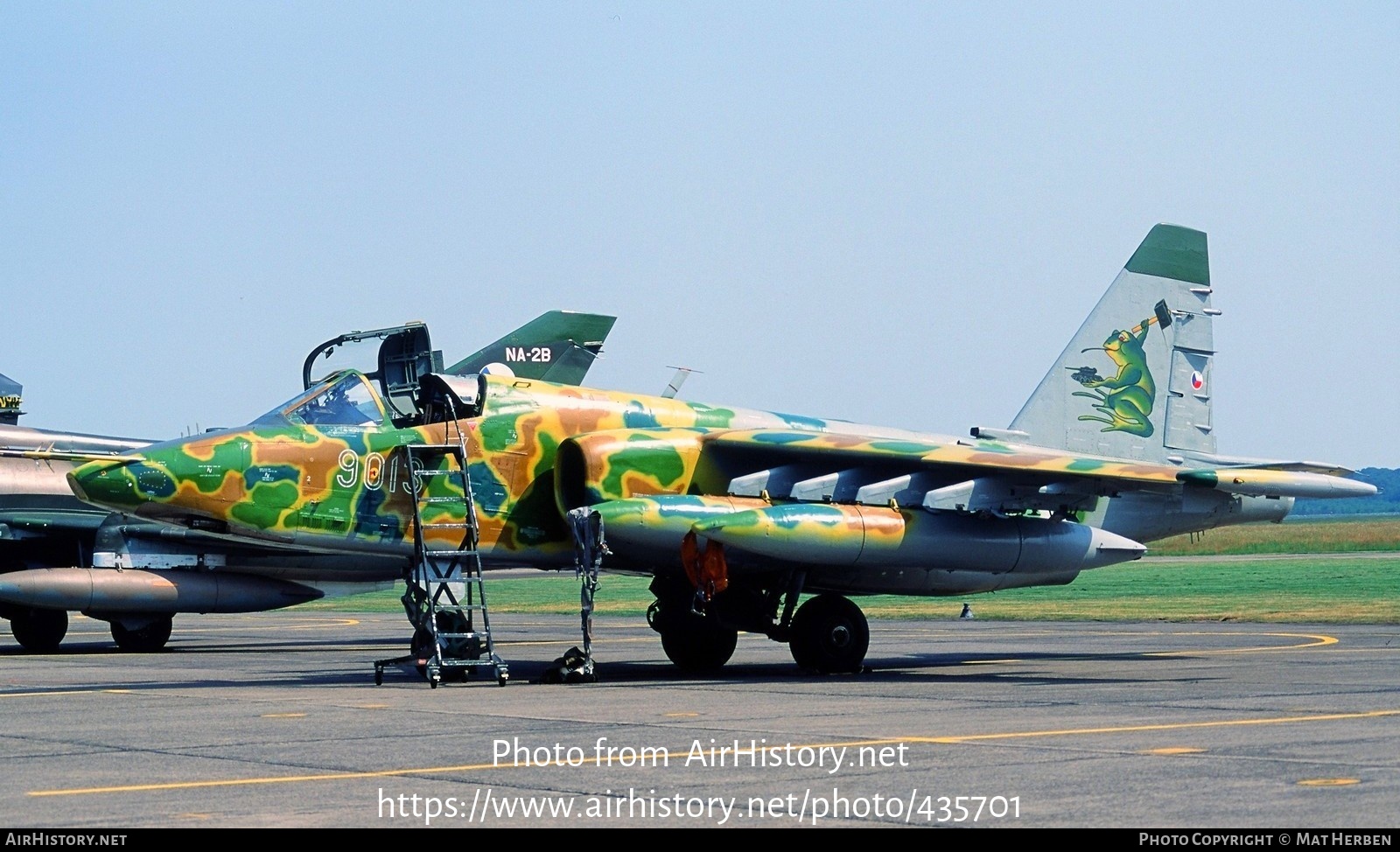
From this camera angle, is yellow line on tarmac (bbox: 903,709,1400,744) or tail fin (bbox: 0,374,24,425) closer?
yellow line on tarmac (bbox: 903,709,1400,744)

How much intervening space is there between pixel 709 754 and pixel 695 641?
7.88 metres

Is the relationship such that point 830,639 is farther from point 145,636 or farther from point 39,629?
point 39,629

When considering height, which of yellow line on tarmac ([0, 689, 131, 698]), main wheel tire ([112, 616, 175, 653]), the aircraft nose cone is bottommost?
main wheel tire ([112, 616, 175, 653])

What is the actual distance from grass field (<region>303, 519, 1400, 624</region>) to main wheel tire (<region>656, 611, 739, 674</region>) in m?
12.7

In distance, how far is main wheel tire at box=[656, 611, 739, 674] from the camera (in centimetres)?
1758

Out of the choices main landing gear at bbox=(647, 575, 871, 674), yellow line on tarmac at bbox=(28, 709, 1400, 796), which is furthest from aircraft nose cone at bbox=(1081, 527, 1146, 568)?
yellow line on tarmac at bbox=(28, 709, 1400, 796)

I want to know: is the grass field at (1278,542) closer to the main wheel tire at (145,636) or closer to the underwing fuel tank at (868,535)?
the main wheel tire at (145,636)

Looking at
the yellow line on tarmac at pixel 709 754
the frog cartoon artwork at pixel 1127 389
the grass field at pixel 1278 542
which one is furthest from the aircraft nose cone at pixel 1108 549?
the grass field at pixel 1278 542

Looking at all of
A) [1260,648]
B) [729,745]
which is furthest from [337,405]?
[1260,648]

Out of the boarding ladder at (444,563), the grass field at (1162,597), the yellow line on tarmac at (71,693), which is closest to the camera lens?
the yellow line on tarmac at (71,693)

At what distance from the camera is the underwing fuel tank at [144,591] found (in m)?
21.9

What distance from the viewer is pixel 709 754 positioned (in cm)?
976

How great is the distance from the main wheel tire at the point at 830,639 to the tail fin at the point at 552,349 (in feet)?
49.0

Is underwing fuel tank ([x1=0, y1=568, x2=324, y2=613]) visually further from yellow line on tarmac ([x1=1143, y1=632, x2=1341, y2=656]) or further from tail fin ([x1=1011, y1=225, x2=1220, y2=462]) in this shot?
yellow line on tarmac ([x1=1143, y1=632, x2=1341, y2=656])
